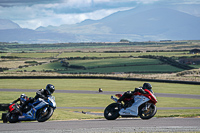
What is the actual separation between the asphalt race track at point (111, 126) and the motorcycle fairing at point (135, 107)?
89 centimetres

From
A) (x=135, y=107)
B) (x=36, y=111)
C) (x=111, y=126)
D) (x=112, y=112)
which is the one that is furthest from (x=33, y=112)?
(x=135, y=107)

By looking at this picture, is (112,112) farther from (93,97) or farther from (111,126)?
(93,97)

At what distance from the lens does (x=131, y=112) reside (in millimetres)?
19203

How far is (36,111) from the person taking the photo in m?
18.7

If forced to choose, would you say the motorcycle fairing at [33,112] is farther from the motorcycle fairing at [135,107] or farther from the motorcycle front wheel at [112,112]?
the motorcycle fairing at [135,107]

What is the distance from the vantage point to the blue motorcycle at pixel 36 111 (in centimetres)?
1848

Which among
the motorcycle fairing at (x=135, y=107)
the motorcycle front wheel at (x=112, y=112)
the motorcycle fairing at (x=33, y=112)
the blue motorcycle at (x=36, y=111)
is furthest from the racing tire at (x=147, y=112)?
the motorcycle fairing at (x=33, y=112)

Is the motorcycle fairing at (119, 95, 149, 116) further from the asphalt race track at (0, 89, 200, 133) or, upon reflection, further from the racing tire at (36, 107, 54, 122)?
the racing tire at (36, 107, 54, 122)

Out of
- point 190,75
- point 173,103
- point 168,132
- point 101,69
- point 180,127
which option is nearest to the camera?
point 168,132

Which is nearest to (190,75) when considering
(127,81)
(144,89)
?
(127,81)

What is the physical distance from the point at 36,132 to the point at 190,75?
72.9 metres

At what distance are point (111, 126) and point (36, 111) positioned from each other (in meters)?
4.47

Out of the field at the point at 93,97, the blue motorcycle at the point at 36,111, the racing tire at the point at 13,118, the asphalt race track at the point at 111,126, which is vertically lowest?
the field at the point at 93,97

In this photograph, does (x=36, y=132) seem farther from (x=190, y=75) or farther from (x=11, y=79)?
(x=190, y=75)
